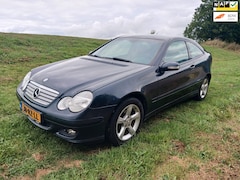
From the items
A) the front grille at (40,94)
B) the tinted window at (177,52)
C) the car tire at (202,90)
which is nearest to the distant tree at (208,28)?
the car tire at (202,90)

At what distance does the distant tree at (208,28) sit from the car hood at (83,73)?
33148 mm

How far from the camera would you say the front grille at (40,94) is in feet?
9.48

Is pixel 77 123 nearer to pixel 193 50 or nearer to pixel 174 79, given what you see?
pixel 174 79

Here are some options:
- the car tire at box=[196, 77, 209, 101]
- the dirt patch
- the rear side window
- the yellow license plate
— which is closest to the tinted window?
the rear side window

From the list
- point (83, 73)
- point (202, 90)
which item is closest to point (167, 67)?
point (83, 73)

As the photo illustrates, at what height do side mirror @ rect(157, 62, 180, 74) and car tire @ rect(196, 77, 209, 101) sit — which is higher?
side mirror @ rect(157, 62, 180, 74)

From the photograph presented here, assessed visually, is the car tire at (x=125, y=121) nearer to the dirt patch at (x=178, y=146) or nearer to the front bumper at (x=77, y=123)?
the front bumper at (x=77, y=123)

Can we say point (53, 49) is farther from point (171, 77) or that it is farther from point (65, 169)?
point (65, 169)

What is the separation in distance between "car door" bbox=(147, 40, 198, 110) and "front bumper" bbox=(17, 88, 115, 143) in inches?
38.2

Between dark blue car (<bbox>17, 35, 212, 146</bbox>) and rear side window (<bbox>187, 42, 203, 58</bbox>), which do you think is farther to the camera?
rear side window (<bbox>187, 42, 203, 58</bbox>)

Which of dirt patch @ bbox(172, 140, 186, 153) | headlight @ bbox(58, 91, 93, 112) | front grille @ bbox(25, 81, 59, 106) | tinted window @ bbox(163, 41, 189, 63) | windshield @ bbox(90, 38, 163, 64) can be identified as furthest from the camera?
tinted window @ bbox(163, 41, 189, 63)

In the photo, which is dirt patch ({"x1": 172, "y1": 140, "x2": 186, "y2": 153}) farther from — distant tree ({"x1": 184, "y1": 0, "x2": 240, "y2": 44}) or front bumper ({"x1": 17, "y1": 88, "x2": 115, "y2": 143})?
distant tree ({"x1": 184, "y1": 0, "x2": 240, "y2": 44})

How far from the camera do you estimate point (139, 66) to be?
3.57 m

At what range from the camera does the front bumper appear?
2.69 metres
